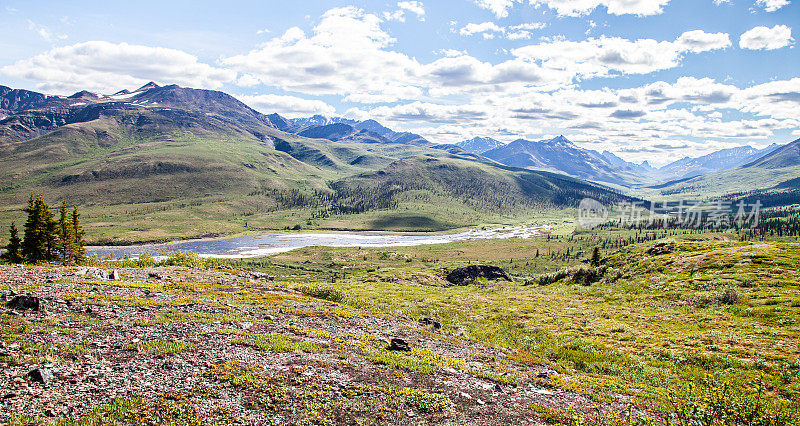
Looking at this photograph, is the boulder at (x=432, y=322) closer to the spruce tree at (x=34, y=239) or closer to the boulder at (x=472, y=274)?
the boulder at (x=472, y=274)

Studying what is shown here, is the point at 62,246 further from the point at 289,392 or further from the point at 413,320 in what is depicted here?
the point at 289,392

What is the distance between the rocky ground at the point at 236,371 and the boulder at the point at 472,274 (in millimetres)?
74744

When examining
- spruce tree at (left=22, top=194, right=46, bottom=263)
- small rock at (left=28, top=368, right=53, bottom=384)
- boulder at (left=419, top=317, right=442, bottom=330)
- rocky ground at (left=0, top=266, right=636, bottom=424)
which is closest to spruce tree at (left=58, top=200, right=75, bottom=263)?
spruce tree at (left=22, top=194, right=46, bottom=263)

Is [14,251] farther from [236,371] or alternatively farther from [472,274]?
[472,274]

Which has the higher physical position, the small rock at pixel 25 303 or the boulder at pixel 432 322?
the small rock at pixel 25 303

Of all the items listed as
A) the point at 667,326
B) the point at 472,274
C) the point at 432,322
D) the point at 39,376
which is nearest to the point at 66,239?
the point at 432,322

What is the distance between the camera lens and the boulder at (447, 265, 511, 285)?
100 meters

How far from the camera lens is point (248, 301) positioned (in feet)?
108

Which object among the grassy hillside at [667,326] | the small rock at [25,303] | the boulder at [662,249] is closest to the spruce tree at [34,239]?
the small rock at [25,303]

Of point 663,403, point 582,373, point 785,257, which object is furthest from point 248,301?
point 785,257

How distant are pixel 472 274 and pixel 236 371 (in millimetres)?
91354

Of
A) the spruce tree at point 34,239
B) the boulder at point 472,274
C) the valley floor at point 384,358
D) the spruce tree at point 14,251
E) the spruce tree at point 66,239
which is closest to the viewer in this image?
the valley floor at point 384,358

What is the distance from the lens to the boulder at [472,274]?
3952 inches

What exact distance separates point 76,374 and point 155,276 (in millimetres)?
32328
